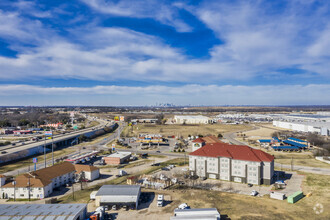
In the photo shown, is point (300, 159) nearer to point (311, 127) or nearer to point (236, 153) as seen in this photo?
point (236, 153)

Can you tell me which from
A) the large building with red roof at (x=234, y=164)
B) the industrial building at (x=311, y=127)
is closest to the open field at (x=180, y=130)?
the industrial building at (x=311, y=127)

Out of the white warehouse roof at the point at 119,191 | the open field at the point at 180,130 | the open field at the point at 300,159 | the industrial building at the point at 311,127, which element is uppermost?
the industrial building at the point at 311,127

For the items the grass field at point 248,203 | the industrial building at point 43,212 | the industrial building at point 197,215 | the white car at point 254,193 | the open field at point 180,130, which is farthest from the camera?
the open field at point 180,130

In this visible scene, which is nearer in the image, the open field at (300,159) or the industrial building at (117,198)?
the industrial building at (117,198)

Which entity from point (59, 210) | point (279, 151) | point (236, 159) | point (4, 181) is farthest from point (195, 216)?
point (279, 151)

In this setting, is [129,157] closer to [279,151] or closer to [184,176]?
[184,176]

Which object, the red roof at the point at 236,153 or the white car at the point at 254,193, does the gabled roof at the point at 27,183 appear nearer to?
the red roof at the point at 236,153
